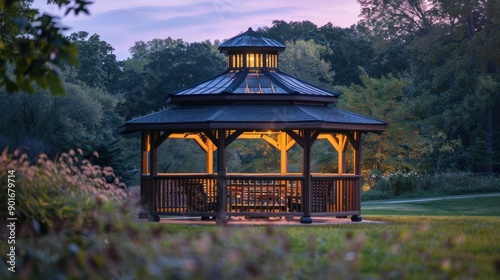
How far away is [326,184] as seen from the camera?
20.6 metres

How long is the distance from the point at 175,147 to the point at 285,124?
75.1 feet

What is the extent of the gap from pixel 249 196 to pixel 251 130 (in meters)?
1.59

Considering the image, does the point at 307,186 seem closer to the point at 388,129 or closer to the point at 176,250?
the point at 176,250

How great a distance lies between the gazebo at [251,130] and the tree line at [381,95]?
12.0 metres

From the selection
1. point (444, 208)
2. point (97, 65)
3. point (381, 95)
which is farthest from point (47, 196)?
point (97, 65)

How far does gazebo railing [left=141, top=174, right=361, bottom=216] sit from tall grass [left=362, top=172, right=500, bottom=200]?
607 inches

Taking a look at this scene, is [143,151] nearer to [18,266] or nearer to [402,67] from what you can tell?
[18,266]

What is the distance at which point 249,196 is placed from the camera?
20.4 meters

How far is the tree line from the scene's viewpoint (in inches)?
1572

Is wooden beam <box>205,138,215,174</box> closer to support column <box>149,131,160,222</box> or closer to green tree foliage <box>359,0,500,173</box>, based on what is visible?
support column <box>149,131,160,222</box>

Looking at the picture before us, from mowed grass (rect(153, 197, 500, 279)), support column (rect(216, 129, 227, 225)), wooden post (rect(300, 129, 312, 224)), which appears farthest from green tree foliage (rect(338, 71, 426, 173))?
mowed grass (rect(153, 197, 500, 279))

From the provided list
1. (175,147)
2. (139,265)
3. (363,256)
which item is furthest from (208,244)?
(175,147)

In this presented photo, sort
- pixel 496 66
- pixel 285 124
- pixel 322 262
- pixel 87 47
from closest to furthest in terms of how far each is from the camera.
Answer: pixel 322 262, pixel 285 124, pixel 496 66, pixel 87 47

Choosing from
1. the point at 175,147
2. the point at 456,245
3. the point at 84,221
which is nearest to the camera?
the point at 456,245
